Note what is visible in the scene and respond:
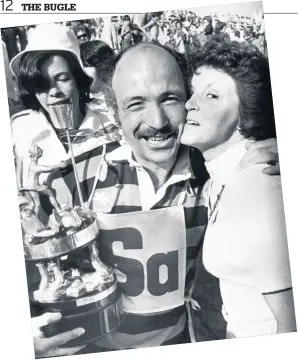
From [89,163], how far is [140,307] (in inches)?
20.8

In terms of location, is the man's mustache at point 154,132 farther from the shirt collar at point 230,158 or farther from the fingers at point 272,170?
the fingers at point 272,170

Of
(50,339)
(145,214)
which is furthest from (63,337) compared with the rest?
(145,214)

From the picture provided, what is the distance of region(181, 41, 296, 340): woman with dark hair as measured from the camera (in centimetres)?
233

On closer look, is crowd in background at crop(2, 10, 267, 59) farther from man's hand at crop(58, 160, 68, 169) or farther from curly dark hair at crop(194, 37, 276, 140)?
man's hand at crop(58, 160, 68, 169)

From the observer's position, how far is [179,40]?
2344 millimetres

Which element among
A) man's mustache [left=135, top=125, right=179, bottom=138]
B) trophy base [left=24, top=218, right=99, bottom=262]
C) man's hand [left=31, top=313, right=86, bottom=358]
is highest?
man's mustache [left=135, top=125, right=179, bottom=138]

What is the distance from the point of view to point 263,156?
2338 mm

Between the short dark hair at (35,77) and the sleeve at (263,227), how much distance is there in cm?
64

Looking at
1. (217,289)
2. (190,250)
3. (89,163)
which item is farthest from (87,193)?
(217,289)

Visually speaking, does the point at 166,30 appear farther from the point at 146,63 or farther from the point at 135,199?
the point at 135,199

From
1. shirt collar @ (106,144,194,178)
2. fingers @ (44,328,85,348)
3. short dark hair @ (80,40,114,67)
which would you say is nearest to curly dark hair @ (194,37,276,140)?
shirt collar @ (106,144,194,178)

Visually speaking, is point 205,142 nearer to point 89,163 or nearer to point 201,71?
point 201,71

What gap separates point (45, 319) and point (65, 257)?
224 mm

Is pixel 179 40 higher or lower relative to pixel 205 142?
higher
